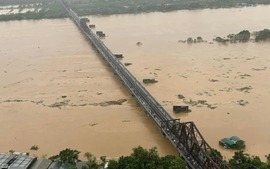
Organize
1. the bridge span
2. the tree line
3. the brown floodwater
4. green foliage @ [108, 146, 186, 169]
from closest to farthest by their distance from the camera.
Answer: the tree line < green foliage @ [108, 146, 186, 169] < the bridge span < the brown floodwater

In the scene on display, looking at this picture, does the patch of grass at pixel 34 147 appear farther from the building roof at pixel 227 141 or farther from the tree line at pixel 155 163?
the building roof at pixel 227 141

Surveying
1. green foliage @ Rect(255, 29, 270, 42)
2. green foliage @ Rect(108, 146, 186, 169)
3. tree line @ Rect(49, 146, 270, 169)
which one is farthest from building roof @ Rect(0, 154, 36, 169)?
green foliage @ Rect(255, 29, 270, 42)

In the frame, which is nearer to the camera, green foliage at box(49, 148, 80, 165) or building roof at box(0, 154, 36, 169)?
building roof at box(0, 154, 36, 169)

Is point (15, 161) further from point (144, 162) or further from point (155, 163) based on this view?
point (155, 163)

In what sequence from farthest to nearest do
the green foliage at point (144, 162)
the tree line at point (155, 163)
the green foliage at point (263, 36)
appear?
1. the green foliage at point (263, 36)
2. the green foliage at point (144, 162)
3. the tree line at point (155, 163)

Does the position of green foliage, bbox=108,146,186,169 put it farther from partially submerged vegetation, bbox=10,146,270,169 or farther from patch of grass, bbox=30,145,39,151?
patch of grass, bbox=30,145,39,151

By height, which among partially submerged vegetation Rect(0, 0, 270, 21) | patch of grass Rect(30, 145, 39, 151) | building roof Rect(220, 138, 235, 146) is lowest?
patch of grass Rect(30, 145, 39, 151)

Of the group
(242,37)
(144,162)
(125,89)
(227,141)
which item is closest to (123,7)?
(242,37)

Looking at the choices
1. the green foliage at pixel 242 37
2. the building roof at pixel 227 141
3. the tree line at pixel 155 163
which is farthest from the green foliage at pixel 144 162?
the green foliage at pixel 242 37

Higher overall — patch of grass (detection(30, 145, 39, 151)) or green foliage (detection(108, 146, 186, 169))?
green foliage (detection(108, 146, 186, 169))
